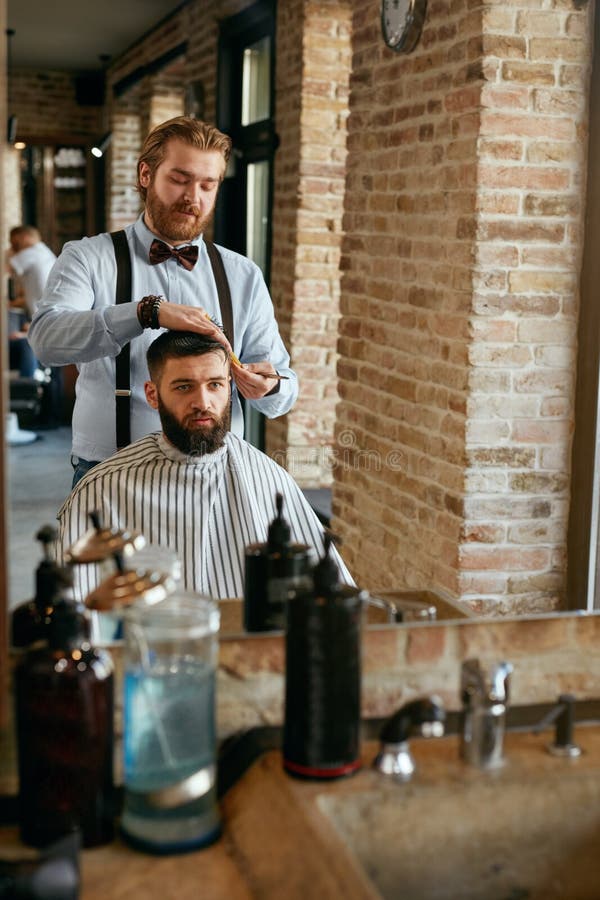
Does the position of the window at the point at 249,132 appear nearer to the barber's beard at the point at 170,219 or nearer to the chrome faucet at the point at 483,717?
the barber's beard at the point at 170,219

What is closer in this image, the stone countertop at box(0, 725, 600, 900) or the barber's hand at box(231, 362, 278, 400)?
the stone countertop at box(0, 725, 600, 900)

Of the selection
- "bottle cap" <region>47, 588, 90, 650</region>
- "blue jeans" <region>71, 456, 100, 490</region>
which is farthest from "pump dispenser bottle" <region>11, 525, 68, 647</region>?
"blue jeans" <region>71, 456, 100, 490</region>

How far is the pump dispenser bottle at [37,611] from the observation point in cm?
154

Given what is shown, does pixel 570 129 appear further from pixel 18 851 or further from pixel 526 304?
pixel 18 851

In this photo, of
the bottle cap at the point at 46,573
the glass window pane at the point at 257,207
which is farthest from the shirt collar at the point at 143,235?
the bottle cap at the point at 46,573

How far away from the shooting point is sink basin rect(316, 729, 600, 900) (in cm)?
144

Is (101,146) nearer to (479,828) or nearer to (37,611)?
(37,611)

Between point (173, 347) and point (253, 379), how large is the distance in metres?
0.18

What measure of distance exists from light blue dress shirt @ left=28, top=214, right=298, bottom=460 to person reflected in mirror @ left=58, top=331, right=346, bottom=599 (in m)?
0.04

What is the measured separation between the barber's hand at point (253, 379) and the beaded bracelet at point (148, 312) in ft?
0.62

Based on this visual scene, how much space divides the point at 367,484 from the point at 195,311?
590 millimetres

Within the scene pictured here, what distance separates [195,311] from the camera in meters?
2.05

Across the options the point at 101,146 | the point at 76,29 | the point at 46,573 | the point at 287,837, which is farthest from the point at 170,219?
the point at 287,837

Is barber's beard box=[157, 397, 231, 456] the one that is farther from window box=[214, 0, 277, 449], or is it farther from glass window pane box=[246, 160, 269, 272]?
glass window pane box=[246, 160, 269, 272]
